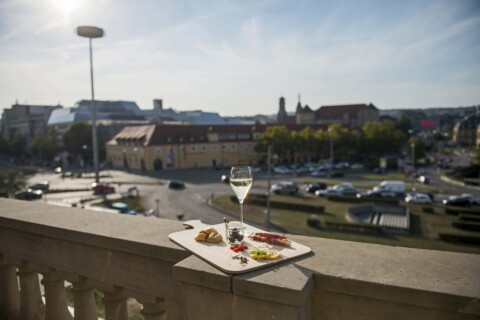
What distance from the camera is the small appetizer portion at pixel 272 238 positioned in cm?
232

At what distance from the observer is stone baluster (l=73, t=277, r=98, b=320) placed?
9.59ft

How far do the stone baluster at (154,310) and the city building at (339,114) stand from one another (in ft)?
362

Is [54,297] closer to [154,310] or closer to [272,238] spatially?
[154,310]

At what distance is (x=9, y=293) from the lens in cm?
359

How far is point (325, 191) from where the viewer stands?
117ft

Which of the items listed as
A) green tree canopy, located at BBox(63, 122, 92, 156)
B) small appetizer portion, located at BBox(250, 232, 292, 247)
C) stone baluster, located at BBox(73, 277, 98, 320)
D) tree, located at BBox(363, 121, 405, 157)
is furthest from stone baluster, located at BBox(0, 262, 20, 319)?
green tree canopy, located at BBox(63, 122, 92, 156)

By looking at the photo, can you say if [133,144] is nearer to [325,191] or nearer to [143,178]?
[143,178]

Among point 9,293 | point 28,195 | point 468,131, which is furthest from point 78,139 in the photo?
point 468,131

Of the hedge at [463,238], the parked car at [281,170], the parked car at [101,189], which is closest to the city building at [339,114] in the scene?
the parked car at [281,170]

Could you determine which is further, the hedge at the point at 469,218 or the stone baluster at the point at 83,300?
the hedge at the point at 469,218

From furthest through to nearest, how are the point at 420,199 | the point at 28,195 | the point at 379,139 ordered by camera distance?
the point at 379,139, the point at 28,195, the point at 420,199

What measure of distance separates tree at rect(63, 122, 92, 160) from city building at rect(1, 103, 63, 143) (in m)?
7.85

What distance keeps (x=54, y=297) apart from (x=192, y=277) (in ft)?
5.89

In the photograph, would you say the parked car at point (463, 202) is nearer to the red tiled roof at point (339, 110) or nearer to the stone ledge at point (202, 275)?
the stone ledge at point (202, 275)
